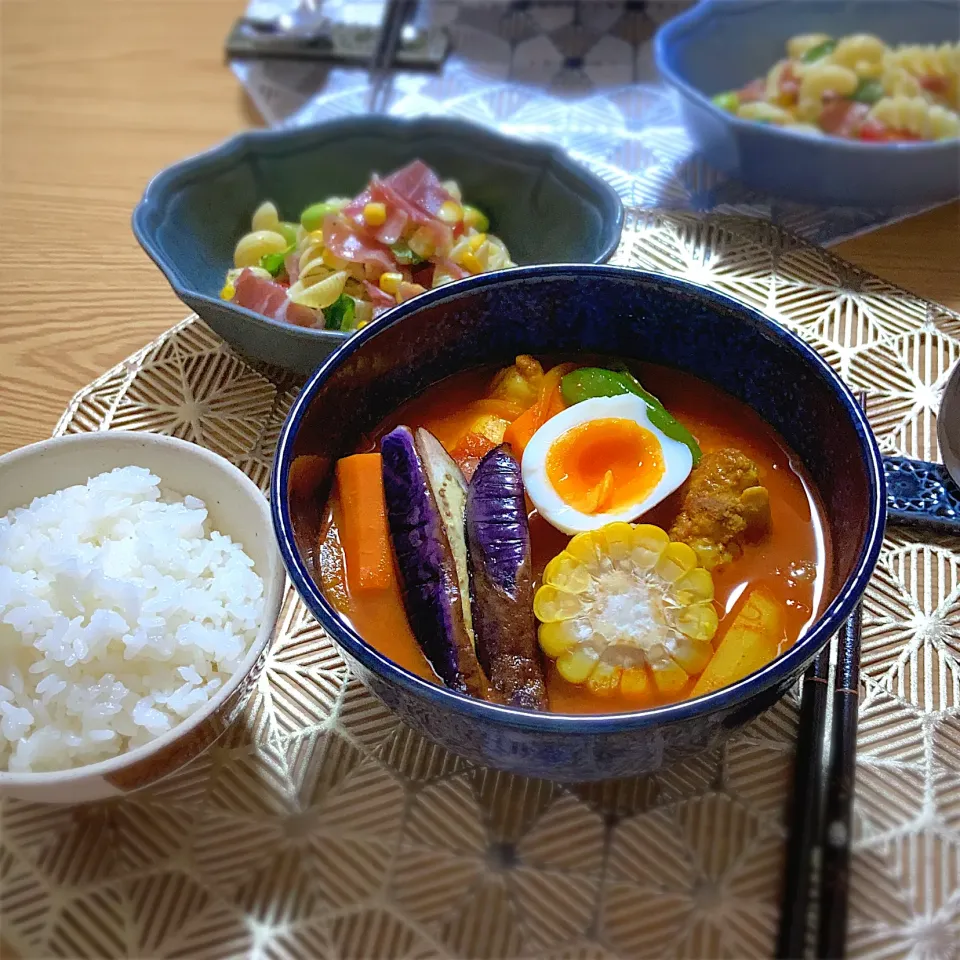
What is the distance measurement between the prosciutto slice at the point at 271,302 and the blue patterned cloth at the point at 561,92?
70 cm

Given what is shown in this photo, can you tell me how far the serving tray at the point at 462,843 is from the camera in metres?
0.80

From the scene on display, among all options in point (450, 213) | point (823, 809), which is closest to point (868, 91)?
point (450, 213)

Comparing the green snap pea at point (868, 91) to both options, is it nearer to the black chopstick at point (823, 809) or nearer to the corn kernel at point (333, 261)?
the corn kernel at point (333, 261)

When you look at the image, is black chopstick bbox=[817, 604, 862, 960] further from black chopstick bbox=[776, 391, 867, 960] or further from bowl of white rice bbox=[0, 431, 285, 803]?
bowl of white rice bbox=[0, 431, 285, 803]

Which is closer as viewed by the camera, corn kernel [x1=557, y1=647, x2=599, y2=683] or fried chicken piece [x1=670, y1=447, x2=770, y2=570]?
corn kernel [x1=557, y1=647, x2=599, y2=683]

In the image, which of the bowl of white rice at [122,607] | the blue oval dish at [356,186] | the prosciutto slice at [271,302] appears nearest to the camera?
the bowl of white rice at [122,607]

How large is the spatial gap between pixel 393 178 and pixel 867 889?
47.5 inches

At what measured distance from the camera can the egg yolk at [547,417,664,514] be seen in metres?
1.00

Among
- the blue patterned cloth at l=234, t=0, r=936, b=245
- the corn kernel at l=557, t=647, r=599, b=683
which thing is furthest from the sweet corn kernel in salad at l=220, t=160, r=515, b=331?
the corn kernel at l=557, t=647, r=599, b=683

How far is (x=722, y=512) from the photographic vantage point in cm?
96

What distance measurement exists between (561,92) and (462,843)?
5.35 feet

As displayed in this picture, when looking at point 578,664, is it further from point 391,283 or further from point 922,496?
point 391,283

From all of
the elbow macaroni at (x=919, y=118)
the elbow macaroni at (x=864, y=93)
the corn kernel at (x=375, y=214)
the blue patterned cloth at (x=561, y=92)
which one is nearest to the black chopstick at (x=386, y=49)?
the blue patterned cloth at (x=561, y=92)

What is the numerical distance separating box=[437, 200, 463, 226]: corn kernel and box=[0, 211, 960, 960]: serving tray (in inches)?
28.4
